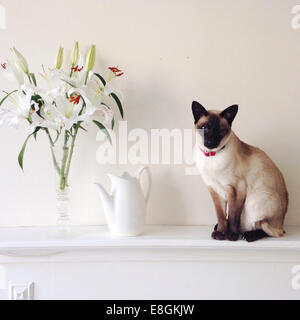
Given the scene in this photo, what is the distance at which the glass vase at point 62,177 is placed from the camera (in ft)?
3.03

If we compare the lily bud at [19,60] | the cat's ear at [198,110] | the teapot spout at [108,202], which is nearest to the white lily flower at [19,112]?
the lily bud at [19,60]

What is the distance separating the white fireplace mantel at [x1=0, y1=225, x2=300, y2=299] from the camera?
936 mm

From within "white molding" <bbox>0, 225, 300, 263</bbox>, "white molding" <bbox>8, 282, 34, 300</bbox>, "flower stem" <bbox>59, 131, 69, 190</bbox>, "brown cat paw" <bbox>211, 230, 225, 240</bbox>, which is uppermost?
"flower stem" <bbox>59, 131, 69, 190</bbox>

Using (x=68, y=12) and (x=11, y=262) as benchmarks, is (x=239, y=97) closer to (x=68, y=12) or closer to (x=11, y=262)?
(x=68, y=12)

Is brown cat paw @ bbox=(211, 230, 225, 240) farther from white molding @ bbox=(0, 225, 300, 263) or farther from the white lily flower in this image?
the white lily flower

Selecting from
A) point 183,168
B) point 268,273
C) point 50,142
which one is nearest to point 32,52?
point 50,142

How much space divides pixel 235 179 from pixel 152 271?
13.7 inches

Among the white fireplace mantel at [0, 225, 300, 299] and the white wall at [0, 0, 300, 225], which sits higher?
the white wall at [0, 0, 300, 225]

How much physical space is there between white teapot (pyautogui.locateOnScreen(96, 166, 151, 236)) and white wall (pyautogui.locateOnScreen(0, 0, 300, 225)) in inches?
6.2

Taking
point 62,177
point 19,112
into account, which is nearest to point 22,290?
point 62,177

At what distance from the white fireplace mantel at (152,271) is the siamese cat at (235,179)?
0.08m

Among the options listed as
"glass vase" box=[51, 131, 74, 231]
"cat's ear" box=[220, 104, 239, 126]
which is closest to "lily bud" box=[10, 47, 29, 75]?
"glass vase" box=[51, 131, 74, 231]

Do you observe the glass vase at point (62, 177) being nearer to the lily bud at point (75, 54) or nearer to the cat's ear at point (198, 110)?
the lily bud at point (75, 54)

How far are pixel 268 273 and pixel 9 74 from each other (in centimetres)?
88
